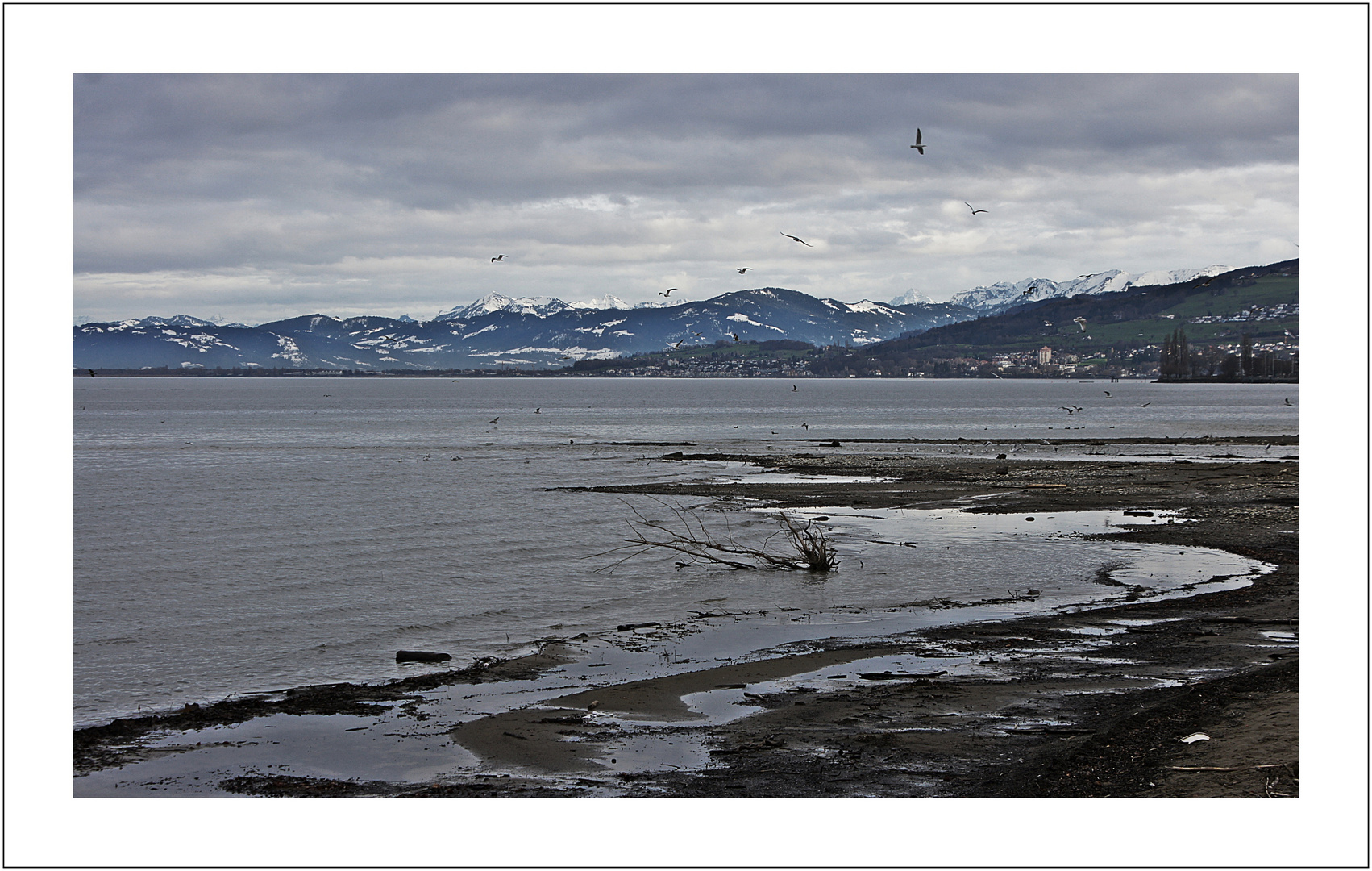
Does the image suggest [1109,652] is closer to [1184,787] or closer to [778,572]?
[1184,787]

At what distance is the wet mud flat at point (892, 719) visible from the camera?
1188cm

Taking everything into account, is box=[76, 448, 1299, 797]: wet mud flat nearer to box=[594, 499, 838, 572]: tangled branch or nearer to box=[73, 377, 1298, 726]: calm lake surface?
box=[73, 377, 1298, 726]: calm lake surface

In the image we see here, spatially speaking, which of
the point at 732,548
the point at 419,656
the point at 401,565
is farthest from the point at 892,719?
the point at 401,565

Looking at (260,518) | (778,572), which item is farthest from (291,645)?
(260,518)

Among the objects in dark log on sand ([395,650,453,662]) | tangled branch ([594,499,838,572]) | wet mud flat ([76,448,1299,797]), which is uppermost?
tangled branch ([594,499,838,572])

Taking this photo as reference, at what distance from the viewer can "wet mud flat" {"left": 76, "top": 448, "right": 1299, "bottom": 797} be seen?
468 inches

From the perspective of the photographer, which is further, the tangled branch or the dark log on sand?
the tangled branch

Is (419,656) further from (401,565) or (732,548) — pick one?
(732,548)

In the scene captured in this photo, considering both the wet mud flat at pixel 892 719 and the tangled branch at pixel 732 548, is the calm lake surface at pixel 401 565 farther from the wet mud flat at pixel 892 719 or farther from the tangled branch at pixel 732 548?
the wet mud flat at pixel 892 719

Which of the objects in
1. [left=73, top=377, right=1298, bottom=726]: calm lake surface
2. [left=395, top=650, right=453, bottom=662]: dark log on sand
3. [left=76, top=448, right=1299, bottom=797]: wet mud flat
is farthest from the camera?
[left=73, top=377, right=1298, bottom=726]: calm lake surface

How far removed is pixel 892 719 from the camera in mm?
14664

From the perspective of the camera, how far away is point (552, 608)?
24.6 meters

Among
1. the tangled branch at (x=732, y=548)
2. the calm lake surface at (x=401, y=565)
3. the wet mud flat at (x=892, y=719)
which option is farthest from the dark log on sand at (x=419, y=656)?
the tangled branch at (x=732, y=548)

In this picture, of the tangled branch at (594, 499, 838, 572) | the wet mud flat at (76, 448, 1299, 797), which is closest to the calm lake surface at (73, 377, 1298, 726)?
the tangled branch at (594, 499, 838, 572)
